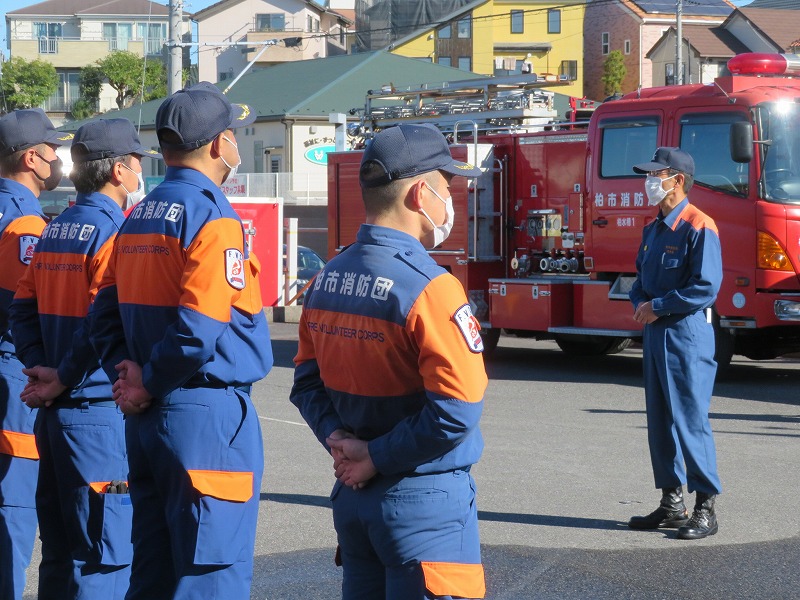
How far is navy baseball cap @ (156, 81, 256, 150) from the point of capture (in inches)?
154

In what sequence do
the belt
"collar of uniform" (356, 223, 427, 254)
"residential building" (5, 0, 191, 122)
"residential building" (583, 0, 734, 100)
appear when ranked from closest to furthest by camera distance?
1. "collar of uniform" (356, 223, 427, 254)
2. the belt
3. "residential building" (583, 0, 734, 100)
4. "residential building" (5, 0, 191, 122)

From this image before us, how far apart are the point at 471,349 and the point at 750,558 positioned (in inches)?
143

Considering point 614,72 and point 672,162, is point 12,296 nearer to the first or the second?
point 672,162

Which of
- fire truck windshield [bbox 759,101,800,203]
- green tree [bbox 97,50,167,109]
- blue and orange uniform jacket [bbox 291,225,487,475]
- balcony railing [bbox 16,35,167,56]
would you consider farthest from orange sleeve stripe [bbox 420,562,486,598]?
balcony railing [bbox 16,35,167,56]

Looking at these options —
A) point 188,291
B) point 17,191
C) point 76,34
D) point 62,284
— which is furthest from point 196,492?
point 76,34

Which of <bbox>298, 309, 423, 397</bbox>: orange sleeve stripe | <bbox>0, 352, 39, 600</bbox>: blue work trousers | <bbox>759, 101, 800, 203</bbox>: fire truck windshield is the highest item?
<bbox>759, 101, 800, 203</bbox>: fire truck windshield

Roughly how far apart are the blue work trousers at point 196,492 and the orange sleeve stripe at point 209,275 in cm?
29

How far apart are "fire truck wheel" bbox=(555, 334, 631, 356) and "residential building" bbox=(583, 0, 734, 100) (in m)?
56.8

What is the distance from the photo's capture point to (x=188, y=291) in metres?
3.63

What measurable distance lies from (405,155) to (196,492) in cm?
123

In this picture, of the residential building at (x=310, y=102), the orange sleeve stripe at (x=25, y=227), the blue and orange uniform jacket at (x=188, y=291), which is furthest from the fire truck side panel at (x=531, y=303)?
the residential building at (x=310, y=102)

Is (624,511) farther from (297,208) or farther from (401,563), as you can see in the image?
(297,208)

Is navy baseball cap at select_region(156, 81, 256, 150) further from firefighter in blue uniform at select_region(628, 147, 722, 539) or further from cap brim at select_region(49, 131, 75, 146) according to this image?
firefighter in blue uniform at select_region(628, 147, 722, 539)

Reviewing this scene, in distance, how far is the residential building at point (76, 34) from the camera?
81812 millimetres
